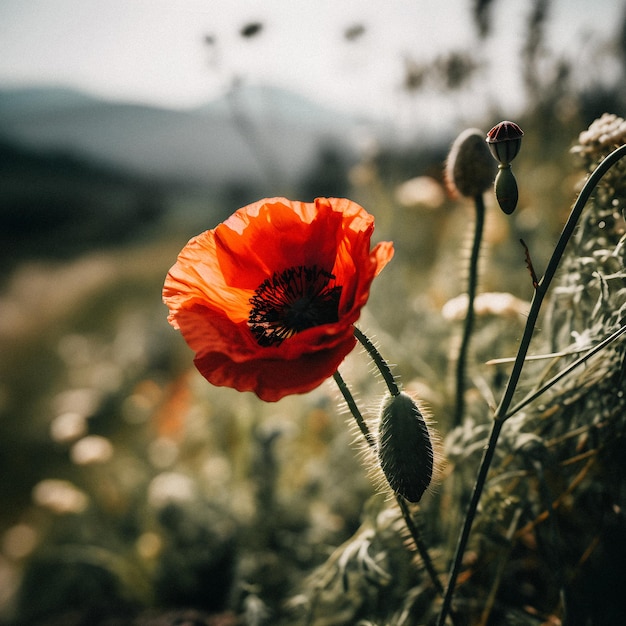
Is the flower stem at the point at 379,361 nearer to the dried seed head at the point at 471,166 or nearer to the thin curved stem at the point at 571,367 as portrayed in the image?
the thin curved stem at the point at 571,367

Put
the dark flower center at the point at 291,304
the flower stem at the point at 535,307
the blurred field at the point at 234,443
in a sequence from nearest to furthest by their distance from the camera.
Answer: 1. the flower stem at the point at 535,307
2. the dark flower center at the point at 291,304
3. the blurred field at the point at 234,443

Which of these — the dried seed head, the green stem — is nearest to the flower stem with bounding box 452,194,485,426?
the dried seed head

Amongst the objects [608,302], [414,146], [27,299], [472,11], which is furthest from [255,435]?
[27,299]

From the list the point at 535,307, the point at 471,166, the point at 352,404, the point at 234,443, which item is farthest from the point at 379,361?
the point at 234,443

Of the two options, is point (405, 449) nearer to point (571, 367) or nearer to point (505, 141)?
point (571, 367)

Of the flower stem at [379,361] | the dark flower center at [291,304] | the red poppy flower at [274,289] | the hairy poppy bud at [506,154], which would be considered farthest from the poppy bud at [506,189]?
the dark flower center at [291,304]

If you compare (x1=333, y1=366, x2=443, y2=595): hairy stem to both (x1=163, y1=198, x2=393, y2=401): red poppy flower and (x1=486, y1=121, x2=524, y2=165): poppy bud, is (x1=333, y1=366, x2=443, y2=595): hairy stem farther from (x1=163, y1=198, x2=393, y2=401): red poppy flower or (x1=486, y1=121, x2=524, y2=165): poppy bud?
(x1=486, y1=121, x2=524, y2=165): poppy bud
